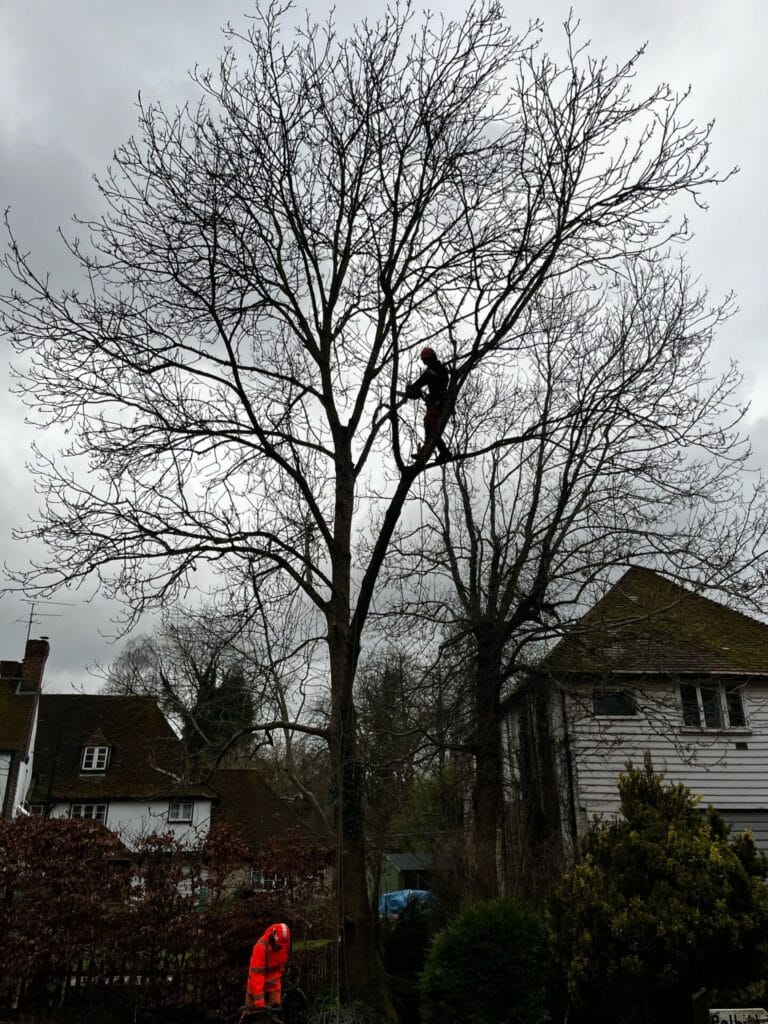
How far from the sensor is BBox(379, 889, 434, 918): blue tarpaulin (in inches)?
719

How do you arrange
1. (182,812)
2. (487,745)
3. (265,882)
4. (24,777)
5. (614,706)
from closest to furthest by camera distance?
(265,882) → (487,745) → (614,706) → (24,777) → (182,812)

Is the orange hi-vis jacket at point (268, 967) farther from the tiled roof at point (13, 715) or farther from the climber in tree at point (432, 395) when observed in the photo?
the tiled roof at point (13, 715)

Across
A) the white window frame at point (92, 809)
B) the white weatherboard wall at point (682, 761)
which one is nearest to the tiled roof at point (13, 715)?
the white window frame at point (92, 809)

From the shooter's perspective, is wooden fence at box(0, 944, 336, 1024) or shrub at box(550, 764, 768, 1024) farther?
wooden fence at box(0, 944, 336, 1024)

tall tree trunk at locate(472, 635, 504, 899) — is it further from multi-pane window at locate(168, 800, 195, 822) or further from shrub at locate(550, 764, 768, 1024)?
multi-pane window at locate(168, 800, 195, 822)

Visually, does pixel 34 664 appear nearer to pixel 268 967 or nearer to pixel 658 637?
pixel 268 967

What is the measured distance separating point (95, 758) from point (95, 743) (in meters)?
0.57

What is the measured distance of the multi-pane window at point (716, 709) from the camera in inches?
668

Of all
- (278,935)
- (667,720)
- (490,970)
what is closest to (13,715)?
(278,935)

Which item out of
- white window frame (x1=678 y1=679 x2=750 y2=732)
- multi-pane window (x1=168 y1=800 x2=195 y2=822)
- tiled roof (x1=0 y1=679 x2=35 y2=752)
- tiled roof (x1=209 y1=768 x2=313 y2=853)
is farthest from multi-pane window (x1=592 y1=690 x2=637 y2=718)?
tiled roof (x1=0 y1=679 x2=35 y2=752)

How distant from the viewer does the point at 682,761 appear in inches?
642

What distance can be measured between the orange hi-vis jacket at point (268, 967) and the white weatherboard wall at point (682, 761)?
774 centimetres

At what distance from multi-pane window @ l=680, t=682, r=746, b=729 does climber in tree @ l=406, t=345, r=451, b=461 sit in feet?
31.8

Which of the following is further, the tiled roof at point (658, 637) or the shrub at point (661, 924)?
the tiled roof at point (658, 637)
